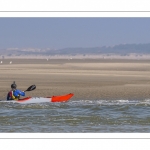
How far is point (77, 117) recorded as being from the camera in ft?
59.9

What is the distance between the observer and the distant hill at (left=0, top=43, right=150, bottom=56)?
358 feet

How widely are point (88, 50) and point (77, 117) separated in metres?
105

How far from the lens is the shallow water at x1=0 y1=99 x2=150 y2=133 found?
53.2 feet

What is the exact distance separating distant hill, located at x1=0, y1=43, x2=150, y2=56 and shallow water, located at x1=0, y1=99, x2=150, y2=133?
3327 inches

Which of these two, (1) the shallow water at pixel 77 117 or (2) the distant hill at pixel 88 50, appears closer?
(1) the shallow water at pixel 77 117

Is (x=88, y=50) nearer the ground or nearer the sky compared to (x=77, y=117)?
nearer the sky

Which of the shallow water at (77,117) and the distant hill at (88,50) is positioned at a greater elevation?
the distant hill at (88,50)

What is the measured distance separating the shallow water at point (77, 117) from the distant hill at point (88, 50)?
277 ft

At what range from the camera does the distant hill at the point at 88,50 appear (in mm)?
109075

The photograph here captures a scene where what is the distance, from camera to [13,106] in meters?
20.8

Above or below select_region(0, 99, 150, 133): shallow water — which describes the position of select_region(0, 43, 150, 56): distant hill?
above

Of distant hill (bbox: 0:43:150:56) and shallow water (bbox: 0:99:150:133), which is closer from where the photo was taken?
shallow water (bbox: 0:99:150:133)
